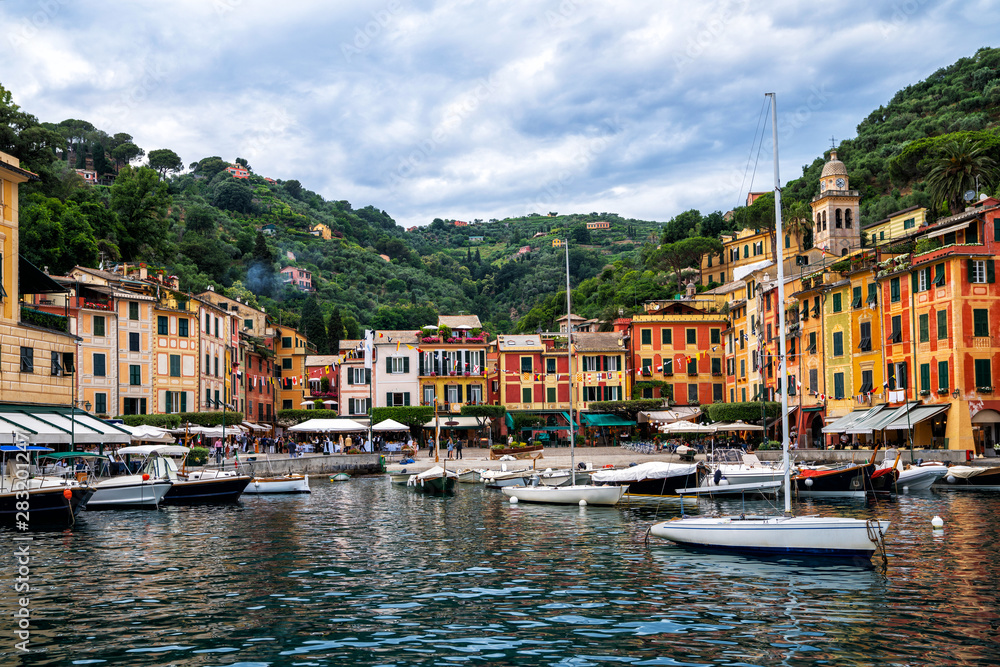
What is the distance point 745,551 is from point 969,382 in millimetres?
33305

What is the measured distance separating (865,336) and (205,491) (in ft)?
140

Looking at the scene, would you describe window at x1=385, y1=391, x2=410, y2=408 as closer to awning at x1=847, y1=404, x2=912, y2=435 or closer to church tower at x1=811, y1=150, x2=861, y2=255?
awning at x1=847, y1=404, x2=912, y2=435

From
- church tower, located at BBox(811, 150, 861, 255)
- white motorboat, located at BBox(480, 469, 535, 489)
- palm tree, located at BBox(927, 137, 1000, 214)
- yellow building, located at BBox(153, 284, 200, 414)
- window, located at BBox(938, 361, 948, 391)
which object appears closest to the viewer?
white motorboat, located at BBox(480, 469, 535, 489)

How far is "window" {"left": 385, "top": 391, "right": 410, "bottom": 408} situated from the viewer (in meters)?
80.4

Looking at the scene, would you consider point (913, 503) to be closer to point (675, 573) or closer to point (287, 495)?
point (675, 573)

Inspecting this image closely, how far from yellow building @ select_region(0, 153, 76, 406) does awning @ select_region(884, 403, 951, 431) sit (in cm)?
4549

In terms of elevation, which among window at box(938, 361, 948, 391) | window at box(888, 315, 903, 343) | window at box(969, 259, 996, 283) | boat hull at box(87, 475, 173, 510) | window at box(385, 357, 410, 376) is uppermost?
window at box(969, 259, 996, 283)

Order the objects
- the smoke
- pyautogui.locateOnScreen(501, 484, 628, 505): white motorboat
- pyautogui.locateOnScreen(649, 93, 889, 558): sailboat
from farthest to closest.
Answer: the smoke < pyautogui.locateOnScreen(501, 484, 628, 505): white motorboat < pyautogui.locateOnScreen(649, 93, 889, 558): sailboat

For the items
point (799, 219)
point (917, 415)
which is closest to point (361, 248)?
point (799, 219)

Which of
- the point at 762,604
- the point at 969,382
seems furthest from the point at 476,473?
the point at 762,604

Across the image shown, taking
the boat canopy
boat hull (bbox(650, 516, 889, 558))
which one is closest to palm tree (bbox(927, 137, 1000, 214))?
the boat canopy

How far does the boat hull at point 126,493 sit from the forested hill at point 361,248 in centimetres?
3579

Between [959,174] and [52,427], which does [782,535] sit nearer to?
[52,427]

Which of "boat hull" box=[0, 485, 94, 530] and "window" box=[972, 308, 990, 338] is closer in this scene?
"boat hull" box=[0, 485, 94, 530]
